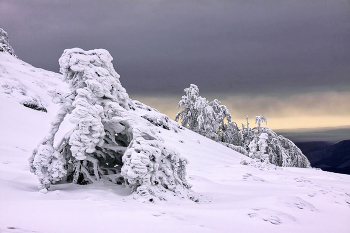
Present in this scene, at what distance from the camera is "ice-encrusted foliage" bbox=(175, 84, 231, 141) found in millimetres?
28109

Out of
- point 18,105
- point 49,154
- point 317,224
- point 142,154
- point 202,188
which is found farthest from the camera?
point 18,105

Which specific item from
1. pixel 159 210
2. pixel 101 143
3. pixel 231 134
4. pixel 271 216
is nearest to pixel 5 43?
pixel 231 134

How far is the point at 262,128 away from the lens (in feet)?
82.3

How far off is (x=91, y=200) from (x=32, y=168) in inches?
86.5

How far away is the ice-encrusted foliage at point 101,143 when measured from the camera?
19.1ft

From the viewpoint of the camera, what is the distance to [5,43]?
4200cm

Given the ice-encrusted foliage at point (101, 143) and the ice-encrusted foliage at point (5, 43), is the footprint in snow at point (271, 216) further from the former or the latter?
the ice-encrusted foliage at point (5, 43)

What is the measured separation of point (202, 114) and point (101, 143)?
22145 mm

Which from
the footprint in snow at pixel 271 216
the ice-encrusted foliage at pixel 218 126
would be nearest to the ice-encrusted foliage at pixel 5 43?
the ice-encrusted foliage at pixel 218 126

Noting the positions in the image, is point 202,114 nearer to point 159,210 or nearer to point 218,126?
point 218,126

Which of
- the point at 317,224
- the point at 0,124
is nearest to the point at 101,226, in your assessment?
the point at 317,224

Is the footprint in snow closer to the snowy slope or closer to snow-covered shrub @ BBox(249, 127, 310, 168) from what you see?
the snowy slope

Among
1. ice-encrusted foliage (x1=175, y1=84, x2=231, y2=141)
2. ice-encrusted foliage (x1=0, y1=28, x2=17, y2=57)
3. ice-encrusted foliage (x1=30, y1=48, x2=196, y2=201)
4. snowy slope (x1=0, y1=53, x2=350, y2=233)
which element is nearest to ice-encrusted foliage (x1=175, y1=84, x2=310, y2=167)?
ice-encrusted foliage (x1=175, y1=84, x2=231, y2=141)

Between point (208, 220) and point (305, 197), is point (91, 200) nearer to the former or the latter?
point (208, 220)
